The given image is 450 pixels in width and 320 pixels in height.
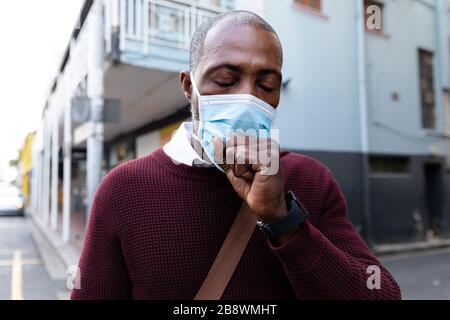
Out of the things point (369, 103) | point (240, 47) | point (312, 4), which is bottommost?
point (240, 47)

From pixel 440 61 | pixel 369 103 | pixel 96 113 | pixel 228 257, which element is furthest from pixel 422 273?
pixel 228 257

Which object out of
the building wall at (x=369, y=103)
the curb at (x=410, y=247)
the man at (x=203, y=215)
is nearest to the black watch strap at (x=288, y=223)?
the man at (x=203, y=215)

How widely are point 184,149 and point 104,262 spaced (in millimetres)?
433

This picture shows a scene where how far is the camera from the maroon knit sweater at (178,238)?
1166mm

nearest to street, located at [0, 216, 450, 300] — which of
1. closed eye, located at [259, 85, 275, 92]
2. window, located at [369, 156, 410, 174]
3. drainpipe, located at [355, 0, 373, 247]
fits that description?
drainpipe, located at [355, 0, 373, 247]

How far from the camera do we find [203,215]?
1217mm

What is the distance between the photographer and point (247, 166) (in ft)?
3.23

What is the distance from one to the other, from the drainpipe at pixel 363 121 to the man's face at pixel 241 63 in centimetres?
762

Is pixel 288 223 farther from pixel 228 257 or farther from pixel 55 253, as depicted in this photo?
pixel 55 253

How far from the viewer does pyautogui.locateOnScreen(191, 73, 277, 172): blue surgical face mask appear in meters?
1.17

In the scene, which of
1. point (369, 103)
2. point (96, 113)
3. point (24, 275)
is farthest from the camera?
point (369, 103)

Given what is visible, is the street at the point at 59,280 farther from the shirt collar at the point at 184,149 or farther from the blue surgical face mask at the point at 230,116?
the blue surgical face mask at the point at 230,116
